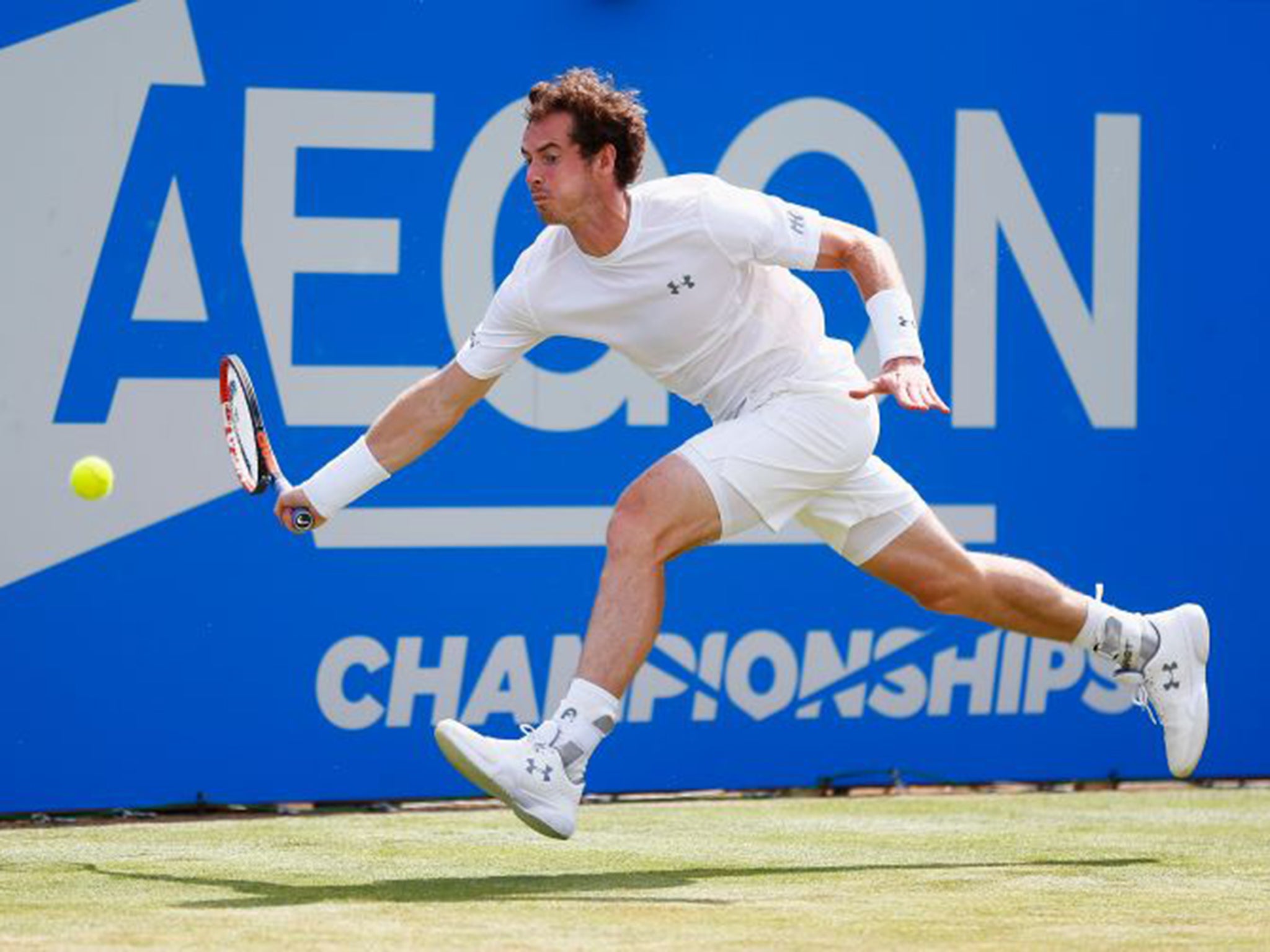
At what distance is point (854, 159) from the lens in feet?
21.3

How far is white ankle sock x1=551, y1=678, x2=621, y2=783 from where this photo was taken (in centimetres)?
452

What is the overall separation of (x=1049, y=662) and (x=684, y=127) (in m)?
1.69

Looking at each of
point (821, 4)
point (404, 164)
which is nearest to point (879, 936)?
point (404, 164)

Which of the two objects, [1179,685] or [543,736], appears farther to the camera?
[1179,685]

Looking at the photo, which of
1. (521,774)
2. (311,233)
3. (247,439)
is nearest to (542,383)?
(311,233)

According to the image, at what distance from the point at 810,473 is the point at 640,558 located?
0.48m

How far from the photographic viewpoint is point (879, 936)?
4.03 meters

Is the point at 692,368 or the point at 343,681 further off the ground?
the point at 692,368

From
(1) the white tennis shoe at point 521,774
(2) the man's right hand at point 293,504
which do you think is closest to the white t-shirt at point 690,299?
(2) the man's right hand at point 293,504

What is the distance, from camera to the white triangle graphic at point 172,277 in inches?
230

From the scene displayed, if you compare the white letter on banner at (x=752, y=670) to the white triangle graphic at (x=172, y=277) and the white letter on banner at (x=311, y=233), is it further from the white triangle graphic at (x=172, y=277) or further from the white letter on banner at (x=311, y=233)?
the white triangle graphic at (x=172, y=277)

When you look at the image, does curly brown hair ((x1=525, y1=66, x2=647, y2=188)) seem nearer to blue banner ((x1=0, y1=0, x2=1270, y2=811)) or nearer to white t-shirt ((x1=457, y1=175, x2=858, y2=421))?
white t-shirt ((x1=457, y1=175, x2=858, y2=421))

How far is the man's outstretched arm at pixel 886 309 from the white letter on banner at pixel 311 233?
4.82ft

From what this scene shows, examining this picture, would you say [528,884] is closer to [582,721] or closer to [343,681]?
[582,721]
